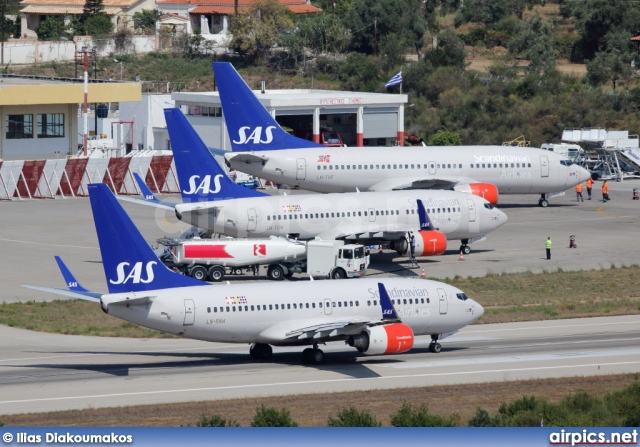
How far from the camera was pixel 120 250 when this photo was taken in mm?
44656

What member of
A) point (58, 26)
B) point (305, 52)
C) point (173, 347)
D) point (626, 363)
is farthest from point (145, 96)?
point (626, 363)

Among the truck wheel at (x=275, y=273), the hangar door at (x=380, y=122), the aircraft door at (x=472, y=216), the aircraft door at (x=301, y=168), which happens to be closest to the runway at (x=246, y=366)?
the truck wheel at (x=275, y=273)

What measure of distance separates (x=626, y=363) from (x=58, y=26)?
154 metres

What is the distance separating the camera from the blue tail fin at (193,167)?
69.4 metres

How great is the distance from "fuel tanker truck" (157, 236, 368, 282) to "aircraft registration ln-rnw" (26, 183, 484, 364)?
16299 millimetres

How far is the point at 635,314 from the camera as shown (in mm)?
63375

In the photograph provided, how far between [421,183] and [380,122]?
3418 centimetres

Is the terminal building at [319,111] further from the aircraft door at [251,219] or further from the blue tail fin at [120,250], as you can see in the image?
the blue tail fin at [120,250]

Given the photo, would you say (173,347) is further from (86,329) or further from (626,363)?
(626,363)

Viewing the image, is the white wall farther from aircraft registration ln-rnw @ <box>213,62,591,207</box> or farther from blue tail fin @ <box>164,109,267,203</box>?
blue tail fin @ <box>164,109,267,203</box>

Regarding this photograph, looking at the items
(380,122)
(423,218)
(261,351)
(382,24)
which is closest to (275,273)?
(423,218)

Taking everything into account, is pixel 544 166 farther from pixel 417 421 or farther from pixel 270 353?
pixel 417 421

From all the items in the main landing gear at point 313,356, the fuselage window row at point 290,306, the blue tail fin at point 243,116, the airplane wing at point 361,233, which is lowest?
the main landing gear at point 313,356

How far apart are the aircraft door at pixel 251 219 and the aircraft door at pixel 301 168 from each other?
15.8 meters
